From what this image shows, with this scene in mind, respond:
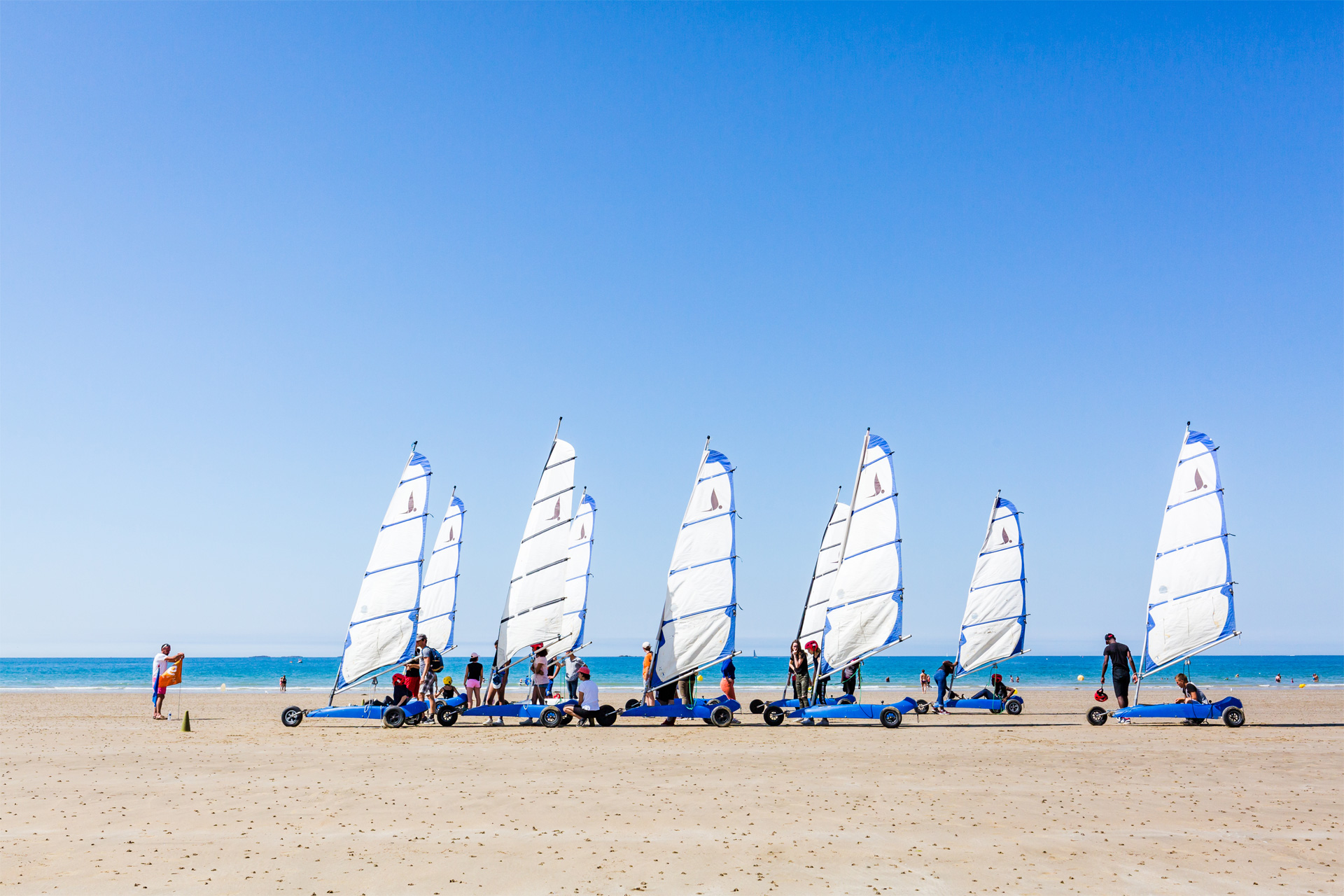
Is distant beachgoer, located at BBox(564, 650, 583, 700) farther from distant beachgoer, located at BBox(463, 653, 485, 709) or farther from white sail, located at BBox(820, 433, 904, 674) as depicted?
white sail, located at BBox(820, 433, 904, 674)

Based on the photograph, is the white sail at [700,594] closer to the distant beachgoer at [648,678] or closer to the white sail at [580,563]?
the distant beachgoer at [648,678]

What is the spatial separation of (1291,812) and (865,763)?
17.1 feet

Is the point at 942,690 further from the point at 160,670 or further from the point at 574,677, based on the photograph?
the point at 160,670

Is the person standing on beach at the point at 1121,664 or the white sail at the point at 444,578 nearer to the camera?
the person standing on beach at the point at 1121,664

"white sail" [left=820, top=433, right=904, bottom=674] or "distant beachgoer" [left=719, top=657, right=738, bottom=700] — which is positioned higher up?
"white sail" [left=820, top=433, right=904, bottom=674]

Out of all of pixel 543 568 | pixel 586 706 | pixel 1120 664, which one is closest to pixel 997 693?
pixel 1120 664

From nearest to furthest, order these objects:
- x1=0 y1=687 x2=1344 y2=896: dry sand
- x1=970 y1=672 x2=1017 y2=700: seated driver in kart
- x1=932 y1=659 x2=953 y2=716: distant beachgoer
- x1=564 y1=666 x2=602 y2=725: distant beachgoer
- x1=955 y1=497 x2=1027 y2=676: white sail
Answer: x1=0 y1=687 x2=1344 y2=896: dry sand
x1=564 y1=666 x2=602 y2=725: distant beachgoer
x1=932 y1=659 x2=953 y2=716: distant beachgoer
x1=970 y1=672 x2=1017 y2=700: seated driver in kart
x1=955 y1=497 x2=1027 y2=676: white sail

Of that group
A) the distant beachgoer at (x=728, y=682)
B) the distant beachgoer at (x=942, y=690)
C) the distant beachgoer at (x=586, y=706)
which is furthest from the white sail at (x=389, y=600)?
the distant beachgoer at (x=942, y=690)

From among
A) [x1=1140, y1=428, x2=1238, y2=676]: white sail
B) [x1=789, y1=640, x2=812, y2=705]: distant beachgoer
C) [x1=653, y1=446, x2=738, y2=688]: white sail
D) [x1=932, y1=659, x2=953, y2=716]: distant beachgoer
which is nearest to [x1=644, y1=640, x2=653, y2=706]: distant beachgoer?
[x1=653, y1=446, x2=738, y2=688]: white sail

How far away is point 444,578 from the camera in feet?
95.3

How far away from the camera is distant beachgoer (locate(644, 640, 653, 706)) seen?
20.3 meters

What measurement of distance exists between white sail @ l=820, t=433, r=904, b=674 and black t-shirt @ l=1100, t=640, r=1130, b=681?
4.52 metres

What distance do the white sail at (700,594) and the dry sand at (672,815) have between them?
3843mm

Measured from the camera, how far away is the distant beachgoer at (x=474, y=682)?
20875 millimetres
